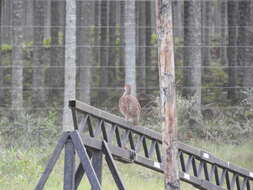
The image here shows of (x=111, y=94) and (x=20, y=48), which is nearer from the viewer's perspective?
(x=20, y=48)

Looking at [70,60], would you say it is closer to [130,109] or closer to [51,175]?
[51,175]

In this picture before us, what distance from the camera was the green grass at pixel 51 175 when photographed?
515 inches

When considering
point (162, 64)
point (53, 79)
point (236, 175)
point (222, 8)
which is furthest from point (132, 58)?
point (222, 8)

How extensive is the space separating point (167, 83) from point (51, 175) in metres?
5.73

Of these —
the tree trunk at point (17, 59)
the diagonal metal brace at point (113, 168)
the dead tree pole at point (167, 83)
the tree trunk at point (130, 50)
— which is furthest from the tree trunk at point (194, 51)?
the diagonal metal brace at point (113, 168)

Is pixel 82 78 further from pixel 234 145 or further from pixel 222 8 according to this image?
pixel 222 8

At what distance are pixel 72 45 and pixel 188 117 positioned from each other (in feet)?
12.2

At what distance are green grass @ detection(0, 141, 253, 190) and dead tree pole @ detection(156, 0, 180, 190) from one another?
13.1ft

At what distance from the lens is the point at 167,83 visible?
30.0ft

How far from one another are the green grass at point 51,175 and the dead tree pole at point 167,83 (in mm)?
3991

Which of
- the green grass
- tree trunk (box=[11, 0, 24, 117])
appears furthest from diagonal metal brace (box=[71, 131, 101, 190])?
tree trunk (box=[11, 0, 24, 117])

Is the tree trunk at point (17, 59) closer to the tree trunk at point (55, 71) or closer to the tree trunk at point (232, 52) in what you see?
the tree trunk at point (55, 71)

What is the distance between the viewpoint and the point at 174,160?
9.26 meters

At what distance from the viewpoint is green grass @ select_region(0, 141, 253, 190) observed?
42.9 feet
